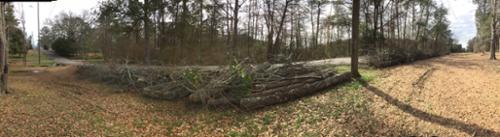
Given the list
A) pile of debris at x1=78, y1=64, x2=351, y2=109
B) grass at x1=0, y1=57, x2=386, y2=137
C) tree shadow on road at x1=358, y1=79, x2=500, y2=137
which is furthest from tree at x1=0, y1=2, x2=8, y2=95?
tree shadow on road at x1=358, y1=79, x2=500, y2=137

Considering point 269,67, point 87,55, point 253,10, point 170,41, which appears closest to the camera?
point 269,67

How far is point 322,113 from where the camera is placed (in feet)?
31.8

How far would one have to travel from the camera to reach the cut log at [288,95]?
436 inches

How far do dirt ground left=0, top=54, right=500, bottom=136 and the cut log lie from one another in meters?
0.29

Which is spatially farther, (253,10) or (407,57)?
(253,10)

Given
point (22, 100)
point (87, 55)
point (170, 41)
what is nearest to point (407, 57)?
point (170, 41)

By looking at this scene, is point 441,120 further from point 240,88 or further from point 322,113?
point 240,88

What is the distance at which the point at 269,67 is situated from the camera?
12977 mm

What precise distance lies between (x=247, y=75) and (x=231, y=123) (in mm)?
2151

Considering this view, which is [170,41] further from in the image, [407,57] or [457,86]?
[457,86]

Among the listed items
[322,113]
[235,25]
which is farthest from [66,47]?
[322,113]

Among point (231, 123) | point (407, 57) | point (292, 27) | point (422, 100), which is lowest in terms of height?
point (231, 123)

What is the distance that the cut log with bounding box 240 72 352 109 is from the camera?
36.3 feet

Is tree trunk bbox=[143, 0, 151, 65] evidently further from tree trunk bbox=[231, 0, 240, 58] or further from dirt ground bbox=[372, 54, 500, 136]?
dirt ground bbox=[372, 54, 500, 136]
